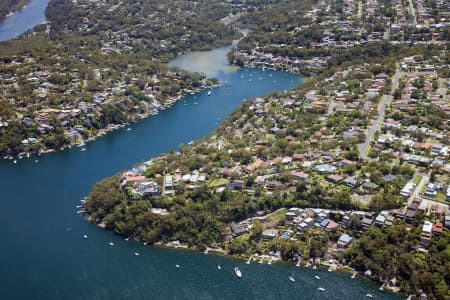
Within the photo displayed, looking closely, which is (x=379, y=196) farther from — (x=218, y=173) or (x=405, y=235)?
(x=218, y=173)

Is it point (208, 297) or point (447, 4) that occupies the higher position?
point (447, 4)

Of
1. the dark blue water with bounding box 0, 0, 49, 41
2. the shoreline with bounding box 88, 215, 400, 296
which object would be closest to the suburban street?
the shoreline with bounding box 88, 215, 400, 296

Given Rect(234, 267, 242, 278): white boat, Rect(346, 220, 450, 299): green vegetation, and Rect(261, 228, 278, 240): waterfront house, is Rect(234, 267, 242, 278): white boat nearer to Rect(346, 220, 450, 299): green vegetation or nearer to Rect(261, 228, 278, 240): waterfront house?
Rect(261, 228, 278, 240): waterfront house

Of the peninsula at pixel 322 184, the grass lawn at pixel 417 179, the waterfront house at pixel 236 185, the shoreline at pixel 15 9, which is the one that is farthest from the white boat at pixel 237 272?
the shoreline at pixel 15 9

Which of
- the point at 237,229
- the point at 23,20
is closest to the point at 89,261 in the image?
the point at 237,229

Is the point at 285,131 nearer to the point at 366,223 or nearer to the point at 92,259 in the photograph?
the point at 366,223

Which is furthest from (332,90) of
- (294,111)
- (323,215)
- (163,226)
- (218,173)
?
(163,226)
